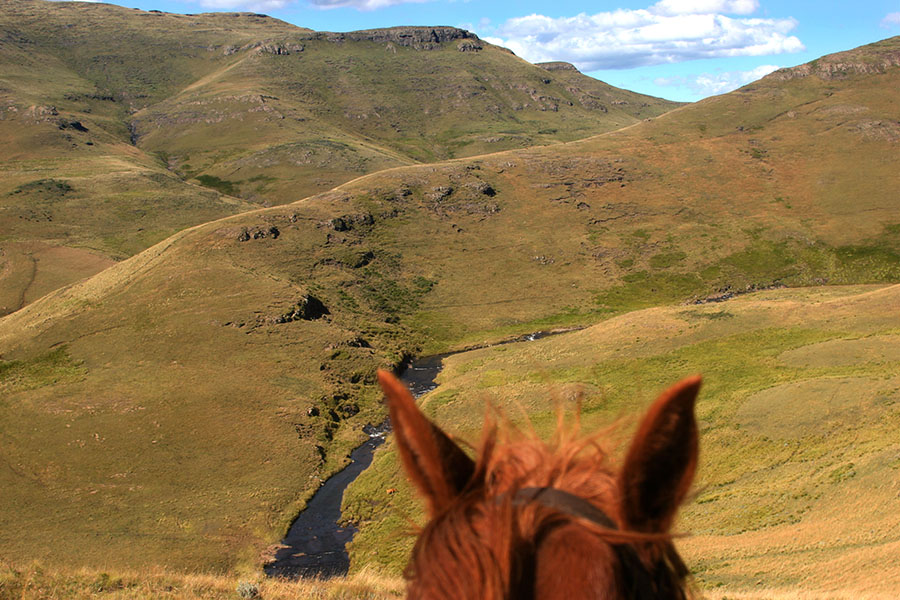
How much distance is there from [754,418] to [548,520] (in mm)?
34310

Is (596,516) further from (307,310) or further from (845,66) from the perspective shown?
(845,66)

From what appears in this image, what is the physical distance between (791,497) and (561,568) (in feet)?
85.2

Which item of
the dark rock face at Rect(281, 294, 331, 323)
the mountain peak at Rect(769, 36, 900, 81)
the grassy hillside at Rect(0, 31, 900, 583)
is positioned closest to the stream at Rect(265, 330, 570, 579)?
the grassy hillside at Rect(0, 31, 900, 583)

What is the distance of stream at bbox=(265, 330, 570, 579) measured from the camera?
28109 millimetres

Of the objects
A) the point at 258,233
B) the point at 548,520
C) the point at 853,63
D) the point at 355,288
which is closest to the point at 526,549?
the point at 548,520

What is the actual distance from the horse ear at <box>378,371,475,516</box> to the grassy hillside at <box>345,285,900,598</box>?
0.23 m

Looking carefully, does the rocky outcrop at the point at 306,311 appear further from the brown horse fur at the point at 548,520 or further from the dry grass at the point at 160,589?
the brown horse fur at the point at 548,520

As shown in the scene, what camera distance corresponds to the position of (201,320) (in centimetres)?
5625

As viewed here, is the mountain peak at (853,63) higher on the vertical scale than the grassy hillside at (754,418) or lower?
higher

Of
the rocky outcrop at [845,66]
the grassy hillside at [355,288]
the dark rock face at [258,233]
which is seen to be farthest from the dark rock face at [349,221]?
the rocky outcrop at [845,66]

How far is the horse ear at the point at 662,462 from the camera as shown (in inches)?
70.4

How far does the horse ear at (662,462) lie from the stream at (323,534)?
952 inches

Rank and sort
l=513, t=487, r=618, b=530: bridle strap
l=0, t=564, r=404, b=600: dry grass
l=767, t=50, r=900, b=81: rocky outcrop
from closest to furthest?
l=513, t=487, r=618, b=530: bridle strap, l=0, t=564, r=404, b=600: dry grass, l=767, t=50, r=900, b=81: rocky outcrop

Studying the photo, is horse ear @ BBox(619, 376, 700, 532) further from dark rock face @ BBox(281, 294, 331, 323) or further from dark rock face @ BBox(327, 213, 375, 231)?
dark rock face @ BBox(327, 213, 375, 231)
